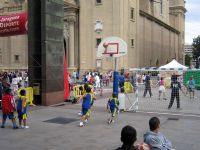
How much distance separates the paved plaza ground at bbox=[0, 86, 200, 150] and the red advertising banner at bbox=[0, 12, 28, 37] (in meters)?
4.48

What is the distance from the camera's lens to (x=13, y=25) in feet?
62.0

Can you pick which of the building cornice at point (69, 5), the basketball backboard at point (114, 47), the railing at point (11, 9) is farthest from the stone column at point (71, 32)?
the basketball backboard at point (114, 47)

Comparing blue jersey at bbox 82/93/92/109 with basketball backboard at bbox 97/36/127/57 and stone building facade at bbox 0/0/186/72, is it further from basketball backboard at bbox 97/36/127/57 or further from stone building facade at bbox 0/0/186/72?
stone building facade at bbox 0/0/186/72

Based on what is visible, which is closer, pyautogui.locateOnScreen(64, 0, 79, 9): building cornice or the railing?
pyautogui.locateOnScreen(64, 0, 79, 9): building cornice

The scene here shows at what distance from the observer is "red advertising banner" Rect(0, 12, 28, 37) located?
1891cm

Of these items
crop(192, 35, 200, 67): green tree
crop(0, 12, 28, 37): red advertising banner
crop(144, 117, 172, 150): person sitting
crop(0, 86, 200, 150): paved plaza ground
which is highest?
crop(192, 35, 200, 67): green tree

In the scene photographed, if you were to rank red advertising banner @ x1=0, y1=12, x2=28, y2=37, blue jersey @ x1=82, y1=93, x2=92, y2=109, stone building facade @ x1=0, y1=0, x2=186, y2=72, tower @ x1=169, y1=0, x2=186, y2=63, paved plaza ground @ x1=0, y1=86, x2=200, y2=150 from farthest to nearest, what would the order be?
tower @ x1=169, y1=0, x2=186, y2=63
stone building facade @ x1=0, y1=0, x2=186, y2=72
red advertising banner @ x1=0, y1=12, x2=28, y2=37
blue jersey @ x1=82, y1=93, x2=92, y2=109
paved plaza ground @ x1=0, y1=86, x2=200, y2=150

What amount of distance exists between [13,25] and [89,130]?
910 centimetres

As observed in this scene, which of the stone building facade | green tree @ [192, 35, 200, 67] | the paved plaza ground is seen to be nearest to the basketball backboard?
the paved plaza ground

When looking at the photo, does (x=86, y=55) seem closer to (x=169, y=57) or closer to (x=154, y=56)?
(x=154, y=56)

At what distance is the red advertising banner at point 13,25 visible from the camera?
1891cm

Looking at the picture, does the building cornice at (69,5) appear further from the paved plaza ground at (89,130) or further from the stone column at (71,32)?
the paved plaza ground at (89,130)

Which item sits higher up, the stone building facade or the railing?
the railing

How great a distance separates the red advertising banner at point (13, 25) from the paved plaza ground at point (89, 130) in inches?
Result: 176
